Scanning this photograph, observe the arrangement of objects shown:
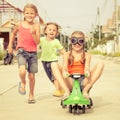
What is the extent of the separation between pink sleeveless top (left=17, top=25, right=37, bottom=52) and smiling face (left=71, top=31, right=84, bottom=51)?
97 cm

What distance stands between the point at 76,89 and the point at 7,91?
4001 millimetres

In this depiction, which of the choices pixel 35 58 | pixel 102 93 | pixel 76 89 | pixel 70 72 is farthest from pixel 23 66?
pixel 102 93

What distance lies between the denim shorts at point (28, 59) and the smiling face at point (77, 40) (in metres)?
1.01

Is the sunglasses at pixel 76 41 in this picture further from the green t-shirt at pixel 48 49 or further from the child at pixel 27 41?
the green t-shirt at pixel 48 49

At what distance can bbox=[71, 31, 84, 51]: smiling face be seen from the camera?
26.1ft

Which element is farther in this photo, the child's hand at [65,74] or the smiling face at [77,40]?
the smiling face at [77,40]

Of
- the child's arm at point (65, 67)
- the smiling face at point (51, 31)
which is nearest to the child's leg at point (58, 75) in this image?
the child's arm at point (65, 67)

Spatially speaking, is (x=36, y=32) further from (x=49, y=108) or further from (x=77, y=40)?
(x=49, y=108)

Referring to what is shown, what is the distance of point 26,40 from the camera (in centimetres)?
870

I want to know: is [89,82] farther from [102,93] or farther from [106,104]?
[102,93]

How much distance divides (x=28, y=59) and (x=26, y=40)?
0.34 meters

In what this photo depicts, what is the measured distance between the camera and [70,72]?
803 centimetres

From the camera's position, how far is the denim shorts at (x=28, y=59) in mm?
8664

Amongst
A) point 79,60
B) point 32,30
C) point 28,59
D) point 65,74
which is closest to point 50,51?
point 28,59
